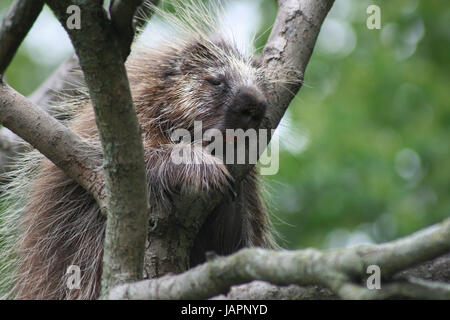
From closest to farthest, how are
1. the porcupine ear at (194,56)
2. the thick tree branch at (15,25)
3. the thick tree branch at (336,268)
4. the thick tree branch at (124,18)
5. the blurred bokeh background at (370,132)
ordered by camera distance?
the thick tree branch at (336,268) < the thick tree branch at (124,18) < the thick tree branch at (15,25) < the porcupine ear at (194,56) < the blurred bokeh background at (370,132)

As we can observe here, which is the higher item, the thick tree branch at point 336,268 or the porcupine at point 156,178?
the porcupine at point 156,178

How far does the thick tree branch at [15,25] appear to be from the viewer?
3.31m

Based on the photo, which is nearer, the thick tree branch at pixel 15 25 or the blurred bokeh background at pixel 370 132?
the thick tree branch at pixel 15 25

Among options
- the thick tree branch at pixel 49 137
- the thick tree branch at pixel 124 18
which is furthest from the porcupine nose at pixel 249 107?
the thick tree branch at pixel 124 18

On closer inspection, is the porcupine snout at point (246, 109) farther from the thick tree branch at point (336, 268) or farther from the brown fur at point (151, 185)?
the thick tree branch at point (336, 268)

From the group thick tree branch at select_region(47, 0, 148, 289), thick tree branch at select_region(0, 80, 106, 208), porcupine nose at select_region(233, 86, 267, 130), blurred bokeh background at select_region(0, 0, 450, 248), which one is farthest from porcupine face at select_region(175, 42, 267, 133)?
blurred bokeh background at select_region(0, 0, 450, 248)

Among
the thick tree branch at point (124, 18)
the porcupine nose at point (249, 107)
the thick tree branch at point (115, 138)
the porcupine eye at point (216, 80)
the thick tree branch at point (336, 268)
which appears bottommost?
the thick tree branch at point (336, 268)

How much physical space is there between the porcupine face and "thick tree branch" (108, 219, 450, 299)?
1.34 meters

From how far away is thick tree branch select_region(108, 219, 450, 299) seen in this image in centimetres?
141

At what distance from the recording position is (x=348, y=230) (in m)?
6.89

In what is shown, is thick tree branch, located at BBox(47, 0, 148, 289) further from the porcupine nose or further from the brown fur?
the porcupine nose

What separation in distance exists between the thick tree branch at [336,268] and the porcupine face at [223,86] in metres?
1.34

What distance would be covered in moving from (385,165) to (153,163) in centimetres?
410

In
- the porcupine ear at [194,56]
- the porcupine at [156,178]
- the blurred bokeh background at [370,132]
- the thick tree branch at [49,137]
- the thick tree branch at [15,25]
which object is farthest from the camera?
the blurred bokeh background at [370,132]
